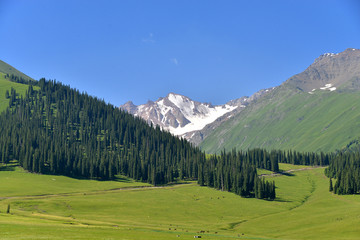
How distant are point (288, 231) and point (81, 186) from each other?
116 meters

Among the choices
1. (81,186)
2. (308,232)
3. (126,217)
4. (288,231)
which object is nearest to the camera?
(308,232)

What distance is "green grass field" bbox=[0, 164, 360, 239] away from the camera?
7369 cm

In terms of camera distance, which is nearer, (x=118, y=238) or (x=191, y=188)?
(x=118, y=238)

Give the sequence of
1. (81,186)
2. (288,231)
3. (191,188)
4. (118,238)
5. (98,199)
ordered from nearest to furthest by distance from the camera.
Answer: (118,238) < (288,231) < (98,199) < (81,186) < (191,188)

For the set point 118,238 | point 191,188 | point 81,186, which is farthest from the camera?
point 191,188

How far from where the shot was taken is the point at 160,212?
12244 centimetres

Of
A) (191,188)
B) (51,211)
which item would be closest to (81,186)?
(191,188)

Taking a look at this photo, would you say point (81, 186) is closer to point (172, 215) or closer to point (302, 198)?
point (172, 215)

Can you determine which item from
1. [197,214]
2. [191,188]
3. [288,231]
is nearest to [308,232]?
[288,231]

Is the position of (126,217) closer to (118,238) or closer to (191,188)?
(118,238)

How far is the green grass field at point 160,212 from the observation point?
73.7m

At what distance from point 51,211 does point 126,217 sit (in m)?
24.1

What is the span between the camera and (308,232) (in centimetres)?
8769

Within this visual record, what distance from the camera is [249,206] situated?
146750 millimetres
